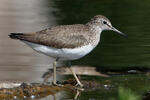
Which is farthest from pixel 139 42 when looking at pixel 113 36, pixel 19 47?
pixel 19 47

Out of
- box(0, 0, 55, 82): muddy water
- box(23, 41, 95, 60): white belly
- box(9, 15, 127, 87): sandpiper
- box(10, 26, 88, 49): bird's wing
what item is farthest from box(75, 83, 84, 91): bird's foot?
box(0, 0, 55, 82): muddy water

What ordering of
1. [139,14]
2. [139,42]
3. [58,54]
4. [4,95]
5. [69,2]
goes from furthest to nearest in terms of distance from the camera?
1. [69,2]
2. [139,14]
3. [139,42]
4. [58,54]
5. [4,95]

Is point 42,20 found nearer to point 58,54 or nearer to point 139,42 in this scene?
point 139,42

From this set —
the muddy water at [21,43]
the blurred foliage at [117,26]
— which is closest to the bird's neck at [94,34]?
the blurred foliage at [117,26]

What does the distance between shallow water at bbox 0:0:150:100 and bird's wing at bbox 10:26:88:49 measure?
3.59 ft

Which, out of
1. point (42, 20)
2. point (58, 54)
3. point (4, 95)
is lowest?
point (4, 95)

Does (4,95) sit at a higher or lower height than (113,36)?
lower

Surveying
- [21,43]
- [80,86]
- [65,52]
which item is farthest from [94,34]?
[21,43]

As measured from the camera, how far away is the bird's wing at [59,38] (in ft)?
35.7

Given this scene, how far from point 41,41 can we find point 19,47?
558cm

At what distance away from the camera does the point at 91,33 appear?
1154 cm

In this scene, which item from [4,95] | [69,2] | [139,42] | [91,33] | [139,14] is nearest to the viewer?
[4,95]

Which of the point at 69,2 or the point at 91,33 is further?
the point at 69,2

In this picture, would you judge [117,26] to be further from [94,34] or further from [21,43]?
[94,34]
